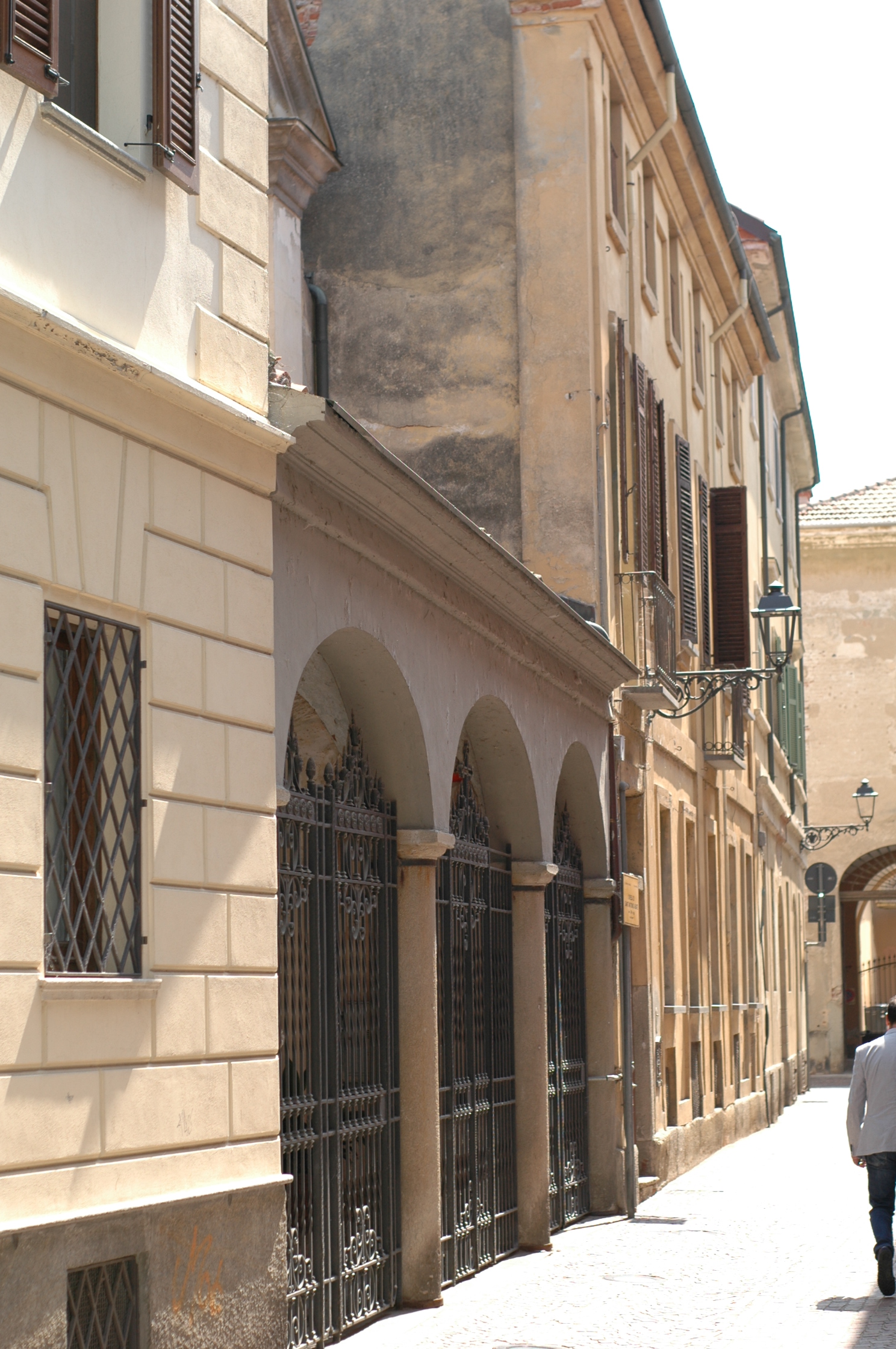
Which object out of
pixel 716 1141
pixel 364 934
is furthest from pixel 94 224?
pixel 716 1141

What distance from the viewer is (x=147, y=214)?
738 cm

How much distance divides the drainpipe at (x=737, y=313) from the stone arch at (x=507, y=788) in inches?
513

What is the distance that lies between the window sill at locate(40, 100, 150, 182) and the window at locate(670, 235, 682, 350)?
47.2 feet

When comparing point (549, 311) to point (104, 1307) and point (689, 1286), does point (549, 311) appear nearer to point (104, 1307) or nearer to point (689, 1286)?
point (689, 1286)

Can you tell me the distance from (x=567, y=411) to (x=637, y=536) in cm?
197

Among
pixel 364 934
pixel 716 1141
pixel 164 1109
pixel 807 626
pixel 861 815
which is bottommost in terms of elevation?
pixel 716 1141

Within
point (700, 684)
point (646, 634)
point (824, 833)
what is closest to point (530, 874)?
point (646, 634)

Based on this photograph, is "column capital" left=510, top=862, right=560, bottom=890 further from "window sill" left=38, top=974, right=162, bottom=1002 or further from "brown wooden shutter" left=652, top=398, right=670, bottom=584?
"brown wooden shutter" left=652, top=398, right=670, bottom=584

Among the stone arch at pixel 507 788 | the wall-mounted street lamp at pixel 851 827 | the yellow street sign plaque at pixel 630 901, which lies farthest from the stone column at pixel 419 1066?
the wall-mounted street lamp at pixel 851 827

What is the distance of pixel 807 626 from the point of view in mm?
40719

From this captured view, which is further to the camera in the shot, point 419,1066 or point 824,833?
point 824,833

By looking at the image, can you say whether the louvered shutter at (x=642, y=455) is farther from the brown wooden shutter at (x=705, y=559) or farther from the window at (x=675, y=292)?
the brown wooden shutter at (x=705, y=559)

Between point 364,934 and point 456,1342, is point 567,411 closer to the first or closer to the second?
point 364,934

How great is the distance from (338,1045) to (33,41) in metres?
4.68
